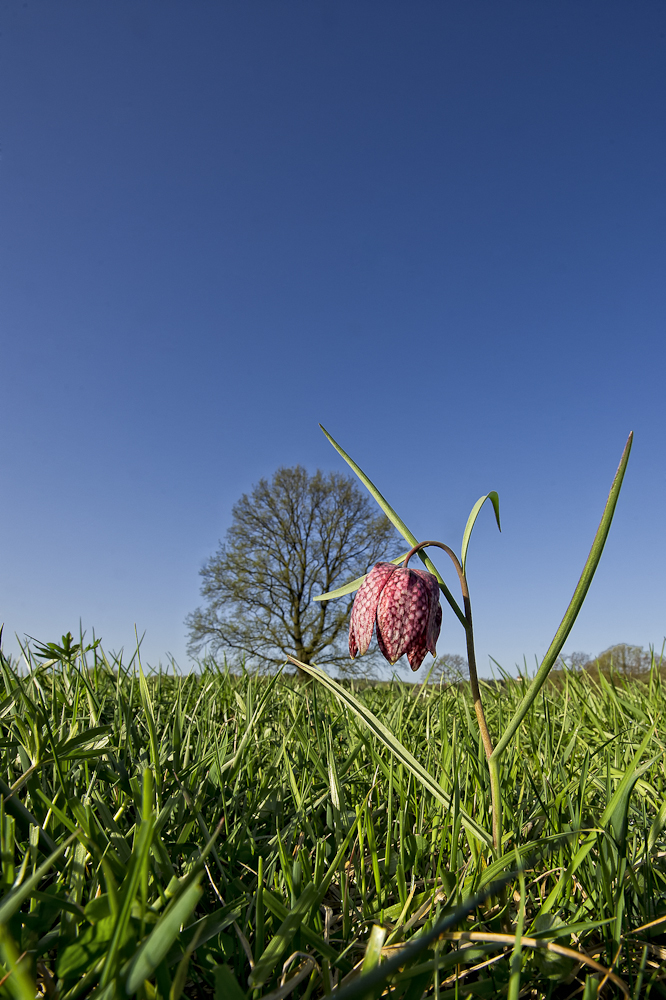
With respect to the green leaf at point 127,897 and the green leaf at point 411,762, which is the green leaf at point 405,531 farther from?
the green leaf at point 127,897

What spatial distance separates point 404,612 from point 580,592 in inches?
12.8

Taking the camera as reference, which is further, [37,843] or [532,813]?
[532,813]

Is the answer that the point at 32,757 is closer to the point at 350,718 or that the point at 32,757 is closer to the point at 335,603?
the point at 350,718

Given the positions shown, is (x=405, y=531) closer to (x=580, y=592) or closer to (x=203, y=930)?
(x=580, y=592)

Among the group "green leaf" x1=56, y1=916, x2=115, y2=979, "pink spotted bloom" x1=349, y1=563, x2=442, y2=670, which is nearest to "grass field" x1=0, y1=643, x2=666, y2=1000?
"green leaf" x1=56, y1=916, x2=115, y2=979

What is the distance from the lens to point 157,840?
76 cm

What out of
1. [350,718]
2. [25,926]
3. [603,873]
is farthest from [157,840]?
[350,718]

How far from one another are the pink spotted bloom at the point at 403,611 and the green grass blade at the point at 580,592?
0.24 meters

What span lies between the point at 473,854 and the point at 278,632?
45.8 feet

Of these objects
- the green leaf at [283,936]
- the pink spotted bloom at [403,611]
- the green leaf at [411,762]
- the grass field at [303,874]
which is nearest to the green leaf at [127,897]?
the grass field at [303,874]

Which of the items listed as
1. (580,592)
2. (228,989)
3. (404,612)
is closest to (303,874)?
(228,989)

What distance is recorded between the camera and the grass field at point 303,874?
57 cm

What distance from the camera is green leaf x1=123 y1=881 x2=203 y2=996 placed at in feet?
1.51

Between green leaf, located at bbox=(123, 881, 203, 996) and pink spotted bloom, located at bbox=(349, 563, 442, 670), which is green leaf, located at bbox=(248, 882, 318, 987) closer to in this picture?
green leaf, located at bbox=(123, 881, 203, 996)
